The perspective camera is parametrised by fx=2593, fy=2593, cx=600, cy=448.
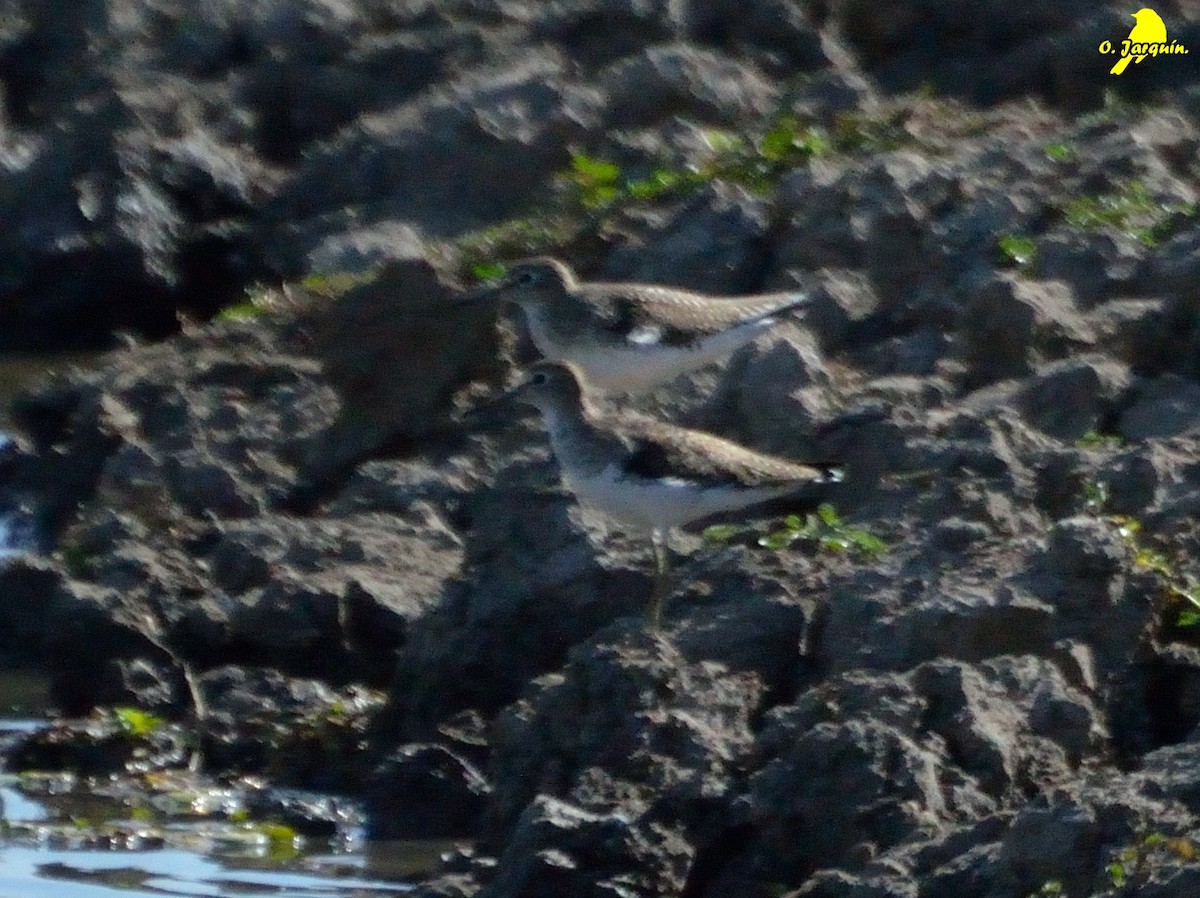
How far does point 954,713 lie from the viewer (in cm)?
682

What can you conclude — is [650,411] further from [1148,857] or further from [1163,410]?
[1148,857]

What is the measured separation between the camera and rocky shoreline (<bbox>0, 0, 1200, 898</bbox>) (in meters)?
6.81

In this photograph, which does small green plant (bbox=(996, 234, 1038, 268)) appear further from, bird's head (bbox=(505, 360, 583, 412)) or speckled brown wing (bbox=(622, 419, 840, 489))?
speckled brown wing (bbox=(622, 419, 840, 489))

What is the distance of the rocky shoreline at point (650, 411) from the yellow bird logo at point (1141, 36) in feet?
0.44

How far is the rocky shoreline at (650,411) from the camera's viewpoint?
6809 mm

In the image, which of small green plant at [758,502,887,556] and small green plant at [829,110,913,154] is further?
small green plant at [829,110,913,154]

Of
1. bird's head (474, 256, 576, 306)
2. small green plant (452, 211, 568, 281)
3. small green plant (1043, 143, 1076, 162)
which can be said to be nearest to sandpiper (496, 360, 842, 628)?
bird's head (474, 256, 576, 306)

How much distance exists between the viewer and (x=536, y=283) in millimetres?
10984

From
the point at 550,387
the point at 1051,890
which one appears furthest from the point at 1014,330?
A: the point at 1051,890

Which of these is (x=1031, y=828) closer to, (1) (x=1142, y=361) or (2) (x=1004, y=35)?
(1) (x=1142, y=361)

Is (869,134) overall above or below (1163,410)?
above

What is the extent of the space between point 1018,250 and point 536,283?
80.4 inches

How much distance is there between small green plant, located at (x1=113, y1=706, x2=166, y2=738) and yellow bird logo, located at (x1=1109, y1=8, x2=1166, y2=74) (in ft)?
24.2

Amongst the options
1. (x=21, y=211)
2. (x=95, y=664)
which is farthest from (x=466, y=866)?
(x=21, y=211)
